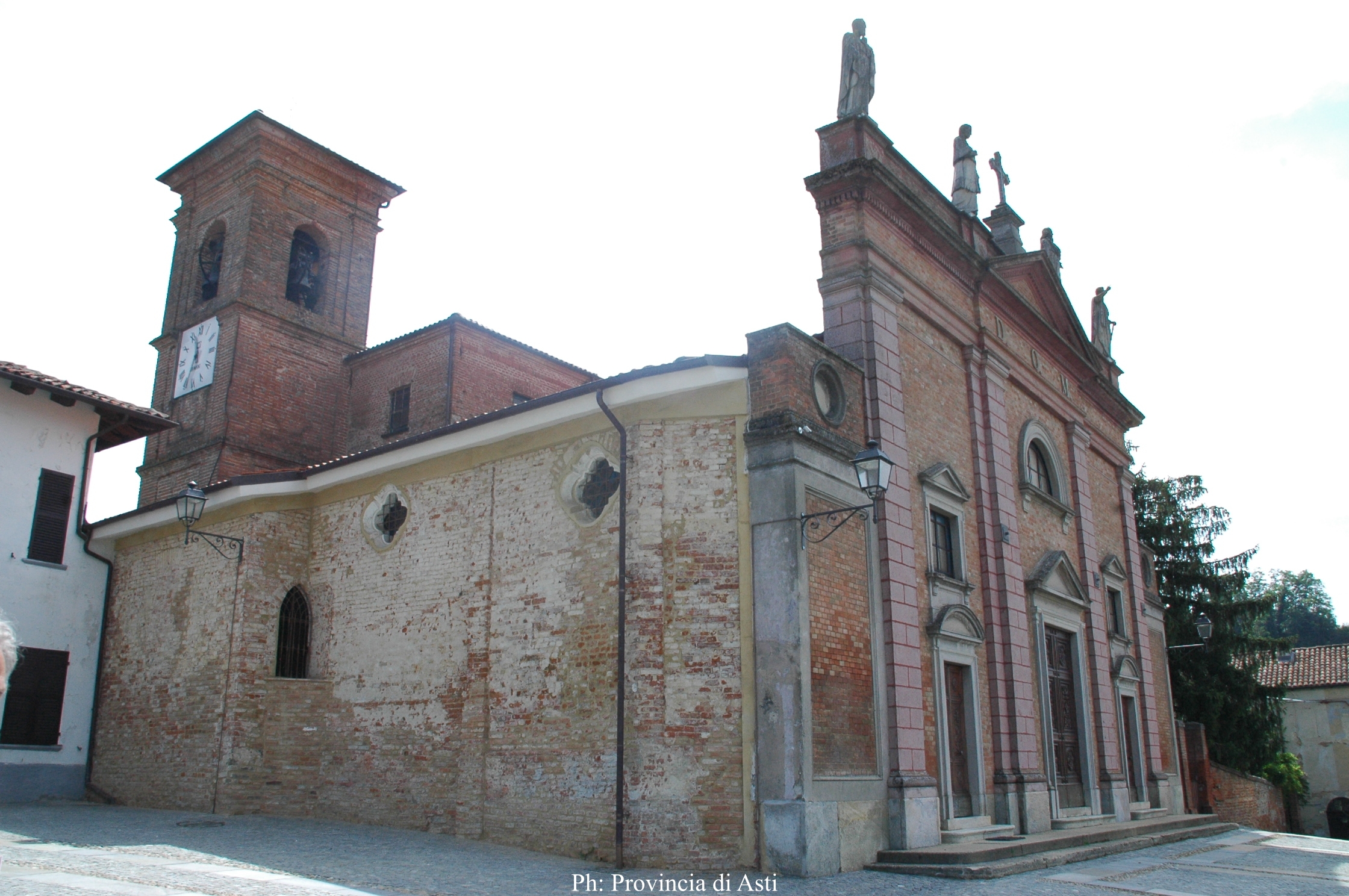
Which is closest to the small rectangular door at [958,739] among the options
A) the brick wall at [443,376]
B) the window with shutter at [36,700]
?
the brick wall at [443,376]

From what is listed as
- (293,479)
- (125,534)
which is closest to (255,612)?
(293,479)

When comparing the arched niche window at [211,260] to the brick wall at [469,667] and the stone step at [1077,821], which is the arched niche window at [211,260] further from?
the stone step at [1077,821]

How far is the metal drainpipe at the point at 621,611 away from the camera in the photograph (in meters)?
9.41

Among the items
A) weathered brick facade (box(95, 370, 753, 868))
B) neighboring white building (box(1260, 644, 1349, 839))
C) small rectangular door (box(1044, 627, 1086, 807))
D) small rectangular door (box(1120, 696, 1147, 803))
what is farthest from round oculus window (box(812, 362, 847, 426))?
neighboring white building (box(1260, 644, 1349, 839))

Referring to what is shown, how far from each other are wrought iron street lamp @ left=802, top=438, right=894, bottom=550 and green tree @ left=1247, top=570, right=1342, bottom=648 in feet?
223

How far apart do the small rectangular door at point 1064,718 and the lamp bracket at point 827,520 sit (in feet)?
19.5

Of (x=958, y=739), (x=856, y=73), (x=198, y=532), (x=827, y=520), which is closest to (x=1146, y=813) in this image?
(x=958, y=739)

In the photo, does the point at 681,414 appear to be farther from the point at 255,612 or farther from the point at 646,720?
the point at 255,612

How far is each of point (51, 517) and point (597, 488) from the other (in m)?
10.1

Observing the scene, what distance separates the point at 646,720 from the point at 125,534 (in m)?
10.7

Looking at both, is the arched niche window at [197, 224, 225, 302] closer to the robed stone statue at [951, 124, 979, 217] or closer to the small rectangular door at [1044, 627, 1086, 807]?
the robed stone statue at [951, 124, 979, 217]

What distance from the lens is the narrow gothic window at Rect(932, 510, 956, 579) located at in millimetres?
12773

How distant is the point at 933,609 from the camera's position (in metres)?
12.1

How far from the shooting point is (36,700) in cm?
1475
